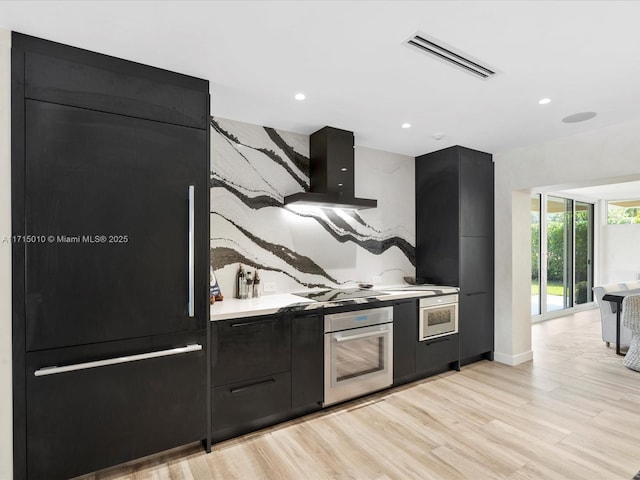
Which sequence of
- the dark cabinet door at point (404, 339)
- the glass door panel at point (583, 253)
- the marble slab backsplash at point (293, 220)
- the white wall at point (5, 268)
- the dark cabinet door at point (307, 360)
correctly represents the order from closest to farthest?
the white wall at point (5, 268) < the dark cabinet door at point (307, 360) < the marble slab backsplash at point (293, 220) < the dark cabinet door at point (404, 339) < the glass door panel at point (583, 253)

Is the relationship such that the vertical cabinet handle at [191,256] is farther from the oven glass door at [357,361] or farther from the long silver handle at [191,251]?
the oven glass door at [357,361]

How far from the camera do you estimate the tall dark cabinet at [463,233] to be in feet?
12.5

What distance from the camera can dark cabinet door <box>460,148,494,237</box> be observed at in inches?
151

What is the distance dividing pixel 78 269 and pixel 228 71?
1.46 meters

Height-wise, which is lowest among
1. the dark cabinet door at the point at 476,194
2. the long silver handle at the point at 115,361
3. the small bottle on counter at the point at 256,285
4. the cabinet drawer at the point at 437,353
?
the cabinet drawer at the point at 437,353

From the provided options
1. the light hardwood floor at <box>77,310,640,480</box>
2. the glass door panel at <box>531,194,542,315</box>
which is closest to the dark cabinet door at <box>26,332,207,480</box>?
the light hardwood floor at <box>77,310,640,480</box>

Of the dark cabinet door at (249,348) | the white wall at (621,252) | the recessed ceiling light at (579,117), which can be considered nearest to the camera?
the dark cabinet door at (249,348)

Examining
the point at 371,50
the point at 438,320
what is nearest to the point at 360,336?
the point at 438,320

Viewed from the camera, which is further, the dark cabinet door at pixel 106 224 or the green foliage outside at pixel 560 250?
the green foliage outside at pixel 560 250

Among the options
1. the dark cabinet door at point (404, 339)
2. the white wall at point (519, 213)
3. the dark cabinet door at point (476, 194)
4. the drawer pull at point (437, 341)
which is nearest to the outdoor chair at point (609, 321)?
the white wall at point (519, 213)

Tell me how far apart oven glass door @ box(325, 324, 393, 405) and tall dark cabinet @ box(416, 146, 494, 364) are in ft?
3.73

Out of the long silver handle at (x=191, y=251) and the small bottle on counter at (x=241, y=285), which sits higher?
the long silver handle at (x=191, y=251)

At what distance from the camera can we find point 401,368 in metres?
3.28

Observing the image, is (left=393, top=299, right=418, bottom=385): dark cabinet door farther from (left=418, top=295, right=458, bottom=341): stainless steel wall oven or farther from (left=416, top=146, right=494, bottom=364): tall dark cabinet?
(left=416, top=146, right=494, bottom=364): tall dark cabinet
